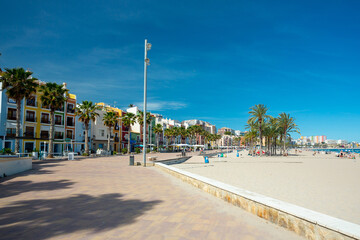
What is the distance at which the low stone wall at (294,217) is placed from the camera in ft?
11.6

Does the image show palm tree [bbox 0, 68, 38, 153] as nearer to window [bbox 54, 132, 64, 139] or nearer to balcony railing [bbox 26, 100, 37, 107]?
balcony railing [bbox 26, 100, 37, 107]

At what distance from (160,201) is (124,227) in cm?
228

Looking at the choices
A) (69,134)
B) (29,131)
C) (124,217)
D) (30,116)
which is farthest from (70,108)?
(124,217)

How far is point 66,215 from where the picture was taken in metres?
5.56

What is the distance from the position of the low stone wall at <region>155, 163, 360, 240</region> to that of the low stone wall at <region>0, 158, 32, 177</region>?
12.1 metres

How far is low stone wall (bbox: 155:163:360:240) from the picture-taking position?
11.6ft

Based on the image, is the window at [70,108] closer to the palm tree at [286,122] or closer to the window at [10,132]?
the window at [10,132]

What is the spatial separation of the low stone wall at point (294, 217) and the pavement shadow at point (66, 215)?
98.1 inches

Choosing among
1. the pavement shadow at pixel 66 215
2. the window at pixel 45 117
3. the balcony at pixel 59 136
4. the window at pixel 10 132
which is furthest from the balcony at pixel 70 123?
the pavement shadow at pixel 66 215

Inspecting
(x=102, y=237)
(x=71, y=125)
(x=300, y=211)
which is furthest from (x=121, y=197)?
(x=71, y=125)

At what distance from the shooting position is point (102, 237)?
4.28 m

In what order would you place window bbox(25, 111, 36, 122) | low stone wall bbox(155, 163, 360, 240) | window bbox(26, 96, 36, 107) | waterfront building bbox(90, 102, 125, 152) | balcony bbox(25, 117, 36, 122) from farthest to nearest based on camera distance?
waterfront building bbox(90, 102, 125, 152)
window bbox(26, 96, 36, 107)
window bbox(25, 111, 36, 122)
balcony bbox(25, 117, 36, 122)
low stone wall bbox(155, 163, 360, 240)

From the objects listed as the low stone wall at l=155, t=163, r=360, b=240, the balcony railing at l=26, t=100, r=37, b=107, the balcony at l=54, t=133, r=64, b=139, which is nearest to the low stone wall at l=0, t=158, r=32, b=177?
the low stone wall at l=155, t=163, r=360, b=240

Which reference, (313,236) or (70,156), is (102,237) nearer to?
(313,236)
